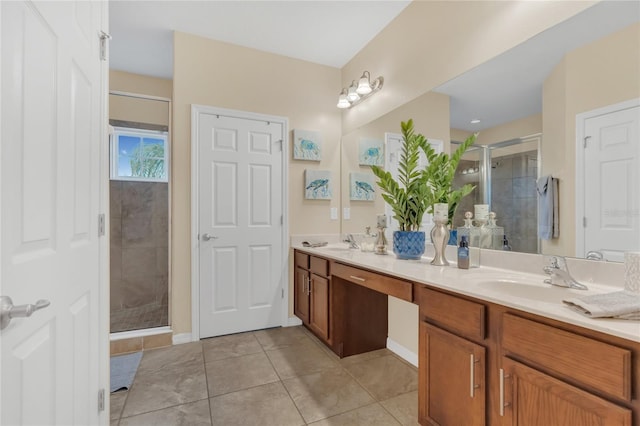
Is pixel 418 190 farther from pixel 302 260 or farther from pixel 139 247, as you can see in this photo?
pixel 139 247

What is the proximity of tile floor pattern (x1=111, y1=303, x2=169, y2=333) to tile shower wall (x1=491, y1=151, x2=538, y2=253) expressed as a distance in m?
2.92

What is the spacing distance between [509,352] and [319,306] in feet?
5.38

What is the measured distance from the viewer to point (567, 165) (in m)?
1.41

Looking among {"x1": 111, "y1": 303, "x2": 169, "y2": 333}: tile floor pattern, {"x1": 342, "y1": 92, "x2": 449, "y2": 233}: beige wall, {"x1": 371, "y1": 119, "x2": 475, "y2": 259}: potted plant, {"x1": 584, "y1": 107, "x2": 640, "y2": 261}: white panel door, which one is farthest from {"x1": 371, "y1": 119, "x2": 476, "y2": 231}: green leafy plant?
{"x1": 111, "y1": 303, "x2": 169, "y2": 333}: tile floor pattern

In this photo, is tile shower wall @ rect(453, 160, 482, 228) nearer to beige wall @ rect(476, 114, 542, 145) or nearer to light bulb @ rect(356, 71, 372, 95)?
beige wall @ rect(476, 114, 542, 145)

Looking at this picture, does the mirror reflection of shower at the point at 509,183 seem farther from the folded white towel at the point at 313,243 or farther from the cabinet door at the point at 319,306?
the folded white towel at the point at 313,243

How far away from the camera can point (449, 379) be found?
132 centimetres

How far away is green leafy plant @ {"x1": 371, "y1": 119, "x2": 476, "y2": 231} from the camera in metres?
1.95

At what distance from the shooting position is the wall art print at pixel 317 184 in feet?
10.3

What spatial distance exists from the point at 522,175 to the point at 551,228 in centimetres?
31

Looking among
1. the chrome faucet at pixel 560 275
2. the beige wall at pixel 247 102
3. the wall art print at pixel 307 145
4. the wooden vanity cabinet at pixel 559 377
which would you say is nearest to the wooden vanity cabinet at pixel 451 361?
the wooden vanity cabinet at pixel 559 377

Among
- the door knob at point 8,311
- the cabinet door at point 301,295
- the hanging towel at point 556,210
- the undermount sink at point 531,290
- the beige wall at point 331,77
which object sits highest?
the beige wall at point 331,77

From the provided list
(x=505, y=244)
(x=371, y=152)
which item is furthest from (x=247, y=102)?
(x=505, y=244)

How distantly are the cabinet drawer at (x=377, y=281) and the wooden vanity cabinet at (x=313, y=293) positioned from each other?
206mm
